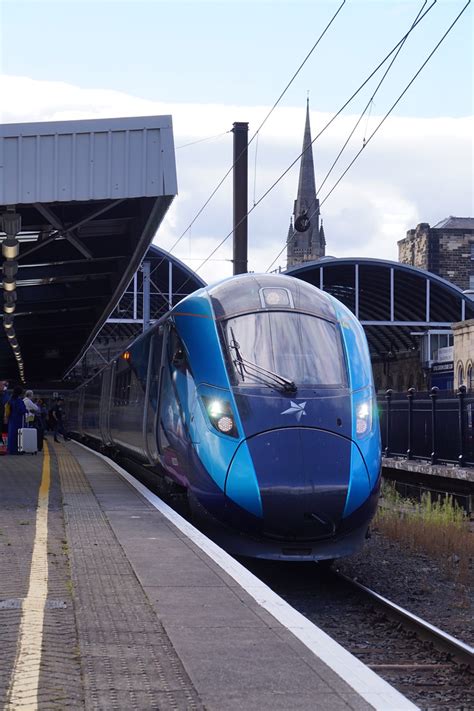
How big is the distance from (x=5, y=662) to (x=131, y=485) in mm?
10016

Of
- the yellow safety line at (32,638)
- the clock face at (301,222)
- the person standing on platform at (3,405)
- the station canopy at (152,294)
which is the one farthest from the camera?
the station canopy at (152,294)

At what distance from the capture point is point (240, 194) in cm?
2619

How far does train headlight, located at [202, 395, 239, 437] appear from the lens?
9.85 m

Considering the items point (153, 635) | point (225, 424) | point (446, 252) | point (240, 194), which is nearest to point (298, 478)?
point (225, 424)

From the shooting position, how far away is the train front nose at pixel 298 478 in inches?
368

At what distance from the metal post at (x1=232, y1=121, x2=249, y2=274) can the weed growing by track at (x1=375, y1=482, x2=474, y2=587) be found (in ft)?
31.1

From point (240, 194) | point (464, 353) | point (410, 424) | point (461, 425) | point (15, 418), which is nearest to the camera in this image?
point (461, 425)

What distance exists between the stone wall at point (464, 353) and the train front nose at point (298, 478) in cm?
2681

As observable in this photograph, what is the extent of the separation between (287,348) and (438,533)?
4.27m

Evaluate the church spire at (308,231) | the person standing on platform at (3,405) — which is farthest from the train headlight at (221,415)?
the church spire at (308,231)

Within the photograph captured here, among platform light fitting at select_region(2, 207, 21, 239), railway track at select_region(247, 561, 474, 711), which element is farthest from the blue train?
platform light fitting at select_region(2, 207, 21, 239)

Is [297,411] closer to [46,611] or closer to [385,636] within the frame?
[385,636]

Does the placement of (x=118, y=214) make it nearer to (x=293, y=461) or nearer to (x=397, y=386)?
(x=293, y=461)

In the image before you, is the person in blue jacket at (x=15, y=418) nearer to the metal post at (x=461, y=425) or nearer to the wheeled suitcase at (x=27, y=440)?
the wheeled suitcase at (x=27, y=440)
